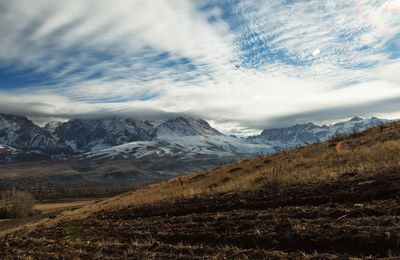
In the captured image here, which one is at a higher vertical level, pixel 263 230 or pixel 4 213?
pixel 263 230

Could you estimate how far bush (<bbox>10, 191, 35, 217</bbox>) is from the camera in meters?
72.2

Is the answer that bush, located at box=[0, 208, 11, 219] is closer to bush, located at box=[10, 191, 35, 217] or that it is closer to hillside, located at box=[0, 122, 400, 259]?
bush, located at box=[10, 191, 35, 217]

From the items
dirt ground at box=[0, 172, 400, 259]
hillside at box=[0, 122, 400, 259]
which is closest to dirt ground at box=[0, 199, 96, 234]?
hillside at box=[0, 122, 400, 259]

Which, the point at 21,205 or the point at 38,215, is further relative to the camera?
the point at 21,205

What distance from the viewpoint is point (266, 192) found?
1185 cm

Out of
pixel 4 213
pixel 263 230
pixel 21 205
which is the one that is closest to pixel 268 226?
pixel 263 230

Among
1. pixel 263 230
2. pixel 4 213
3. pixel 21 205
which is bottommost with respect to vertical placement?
pixel 4 213

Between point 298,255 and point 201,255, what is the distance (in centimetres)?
237

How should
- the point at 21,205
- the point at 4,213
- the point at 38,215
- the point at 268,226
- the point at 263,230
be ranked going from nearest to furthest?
the point at 263,230, the point at 268,226, the point at 4,213, the point at 38,215, the point at 21,205

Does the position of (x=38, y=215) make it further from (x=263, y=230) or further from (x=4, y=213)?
(x=263, y=230)

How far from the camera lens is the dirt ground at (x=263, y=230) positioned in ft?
20.6

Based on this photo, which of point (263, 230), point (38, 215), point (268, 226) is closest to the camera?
point (263, 230)

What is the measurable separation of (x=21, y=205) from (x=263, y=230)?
276 feet

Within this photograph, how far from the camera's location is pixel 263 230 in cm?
774
